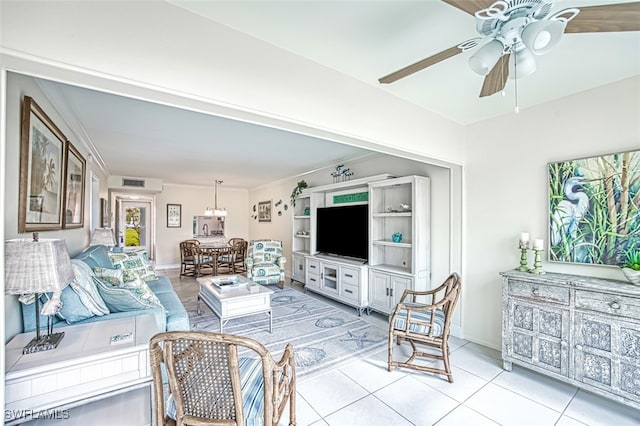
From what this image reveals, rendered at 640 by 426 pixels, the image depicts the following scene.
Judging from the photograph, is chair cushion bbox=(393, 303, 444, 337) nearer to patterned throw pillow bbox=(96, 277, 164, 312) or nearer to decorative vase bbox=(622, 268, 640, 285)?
decorative vase bbox=(622, 268, 640, 285)

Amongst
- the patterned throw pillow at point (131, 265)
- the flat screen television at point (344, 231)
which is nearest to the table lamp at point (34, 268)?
the patterned throw pillow at point (131, 265)

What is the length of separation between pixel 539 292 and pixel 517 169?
4.04ft

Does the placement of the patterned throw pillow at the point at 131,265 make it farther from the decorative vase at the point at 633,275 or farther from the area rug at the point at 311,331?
the decorative vase at the point at 633,275

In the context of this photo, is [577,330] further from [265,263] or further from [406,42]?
[265,263]

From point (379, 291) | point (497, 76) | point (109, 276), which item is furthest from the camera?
point (379, 291)

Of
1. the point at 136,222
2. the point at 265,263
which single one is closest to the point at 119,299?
the point at 265,263

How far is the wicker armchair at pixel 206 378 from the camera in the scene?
1.18 metres

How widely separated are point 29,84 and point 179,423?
2.28 meters

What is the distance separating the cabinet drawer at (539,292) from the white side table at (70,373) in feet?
9.45

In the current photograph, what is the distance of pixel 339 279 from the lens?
14.5ft

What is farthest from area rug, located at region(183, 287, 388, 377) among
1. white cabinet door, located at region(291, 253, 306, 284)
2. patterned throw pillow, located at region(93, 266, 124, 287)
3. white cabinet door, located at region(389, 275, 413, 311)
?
patterned throw pillow, located at region(93, 266, 124, 287)

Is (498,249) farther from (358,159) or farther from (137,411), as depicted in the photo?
(137,411)

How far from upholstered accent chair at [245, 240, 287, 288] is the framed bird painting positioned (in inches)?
163

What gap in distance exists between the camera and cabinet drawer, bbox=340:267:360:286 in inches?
161
